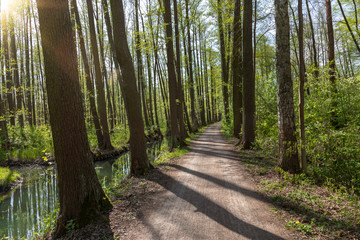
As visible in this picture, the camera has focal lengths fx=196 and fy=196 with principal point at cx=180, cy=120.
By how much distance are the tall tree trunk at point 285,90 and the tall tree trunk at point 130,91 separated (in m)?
4.89

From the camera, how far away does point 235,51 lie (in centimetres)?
1288

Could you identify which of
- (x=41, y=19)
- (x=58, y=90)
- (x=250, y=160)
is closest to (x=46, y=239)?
(x=58, y=90)

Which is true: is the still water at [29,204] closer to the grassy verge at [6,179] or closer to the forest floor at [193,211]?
the grassy verge at [6,179]

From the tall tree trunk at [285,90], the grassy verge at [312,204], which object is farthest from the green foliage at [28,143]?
the tall tree trunk at [285,90]

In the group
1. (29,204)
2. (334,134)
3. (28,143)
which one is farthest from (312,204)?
(28,143)

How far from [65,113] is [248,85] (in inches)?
333

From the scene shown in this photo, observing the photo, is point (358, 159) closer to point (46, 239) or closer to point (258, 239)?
point (258, 239)

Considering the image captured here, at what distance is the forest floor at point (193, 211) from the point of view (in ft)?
11.3

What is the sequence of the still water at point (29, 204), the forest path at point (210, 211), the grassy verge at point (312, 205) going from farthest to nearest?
the still water at point (29, 204)
the forest path at point (210, 211)
the grassy verge at point (312, 205)

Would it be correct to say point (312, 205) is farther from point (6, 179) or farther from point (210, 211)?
point (6, 179)

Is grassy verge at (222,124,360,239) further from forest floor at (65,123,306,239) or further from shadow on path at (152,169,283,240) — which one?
shadow on path at (152,169,283,240)

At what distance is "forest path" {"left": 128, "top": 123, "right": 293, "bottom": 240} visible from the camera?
11.2 ft

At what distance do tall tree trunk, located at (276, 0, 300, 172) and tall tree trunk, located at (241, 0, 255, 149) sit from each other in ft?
13.3

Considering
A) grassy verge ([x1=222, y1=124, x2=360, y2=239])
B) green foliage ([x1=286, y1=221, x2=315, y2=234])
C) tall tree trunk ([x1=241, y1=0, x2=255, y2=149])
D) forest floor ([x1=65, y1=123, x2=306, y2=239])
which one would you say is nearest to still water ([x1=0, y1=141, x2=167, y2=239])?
forest floor ([x1=65, y1=123, x2=306, y2=239])
